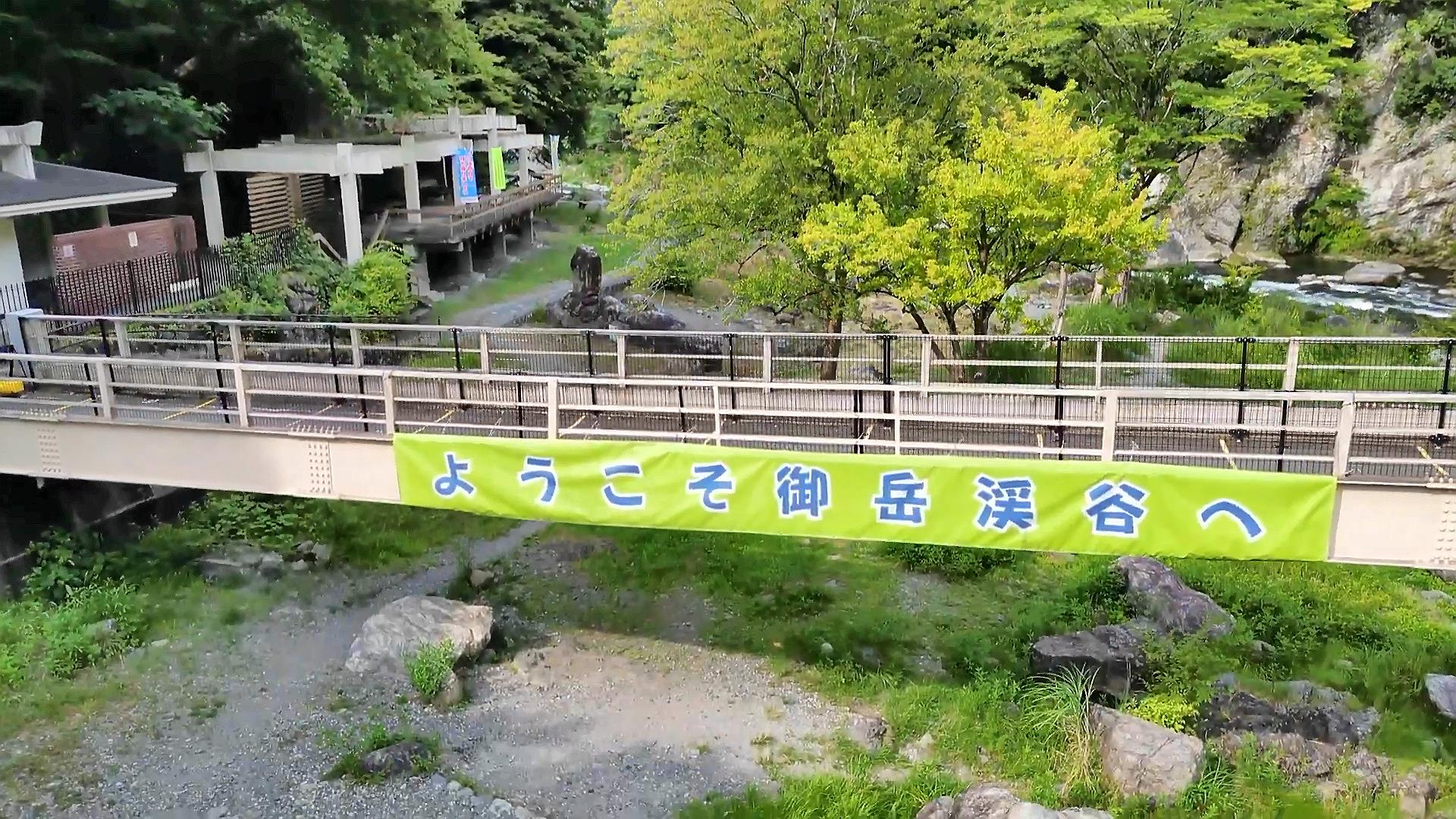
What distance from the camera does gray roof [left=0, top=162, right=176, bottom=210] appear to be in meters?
19.3

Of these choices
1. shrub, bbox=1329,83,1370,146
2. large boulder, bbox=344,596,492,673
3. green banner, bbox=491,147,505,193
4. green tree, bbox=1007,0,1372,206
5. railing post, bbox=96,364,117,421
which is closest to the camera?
railing post, bbox=96,364,117,421

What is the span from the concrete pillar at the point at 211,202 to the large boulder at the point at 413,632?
748 inches

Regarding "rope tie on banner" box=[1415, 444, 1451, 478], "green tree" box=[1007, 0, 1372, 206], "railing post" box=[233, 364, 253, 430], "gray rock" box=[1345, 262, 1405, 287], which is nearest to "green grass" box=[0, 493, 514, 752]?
"railing post" box=[233, 364, 253, 430]

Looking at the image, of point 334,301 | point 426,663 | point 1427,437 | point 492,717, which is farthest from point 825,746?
point 334,301

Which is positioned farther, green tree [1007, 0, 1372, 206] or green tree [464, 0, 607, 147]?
green tree [464, 0, 607, 147]

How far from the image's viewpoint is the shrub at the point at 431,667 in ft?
45.9

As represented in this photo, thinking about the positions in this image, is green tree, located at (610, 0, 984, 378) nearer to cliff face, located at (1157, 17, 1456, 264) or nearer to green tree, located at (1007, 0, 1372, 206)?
green tree, located at (1007, 0, 1372, 206)

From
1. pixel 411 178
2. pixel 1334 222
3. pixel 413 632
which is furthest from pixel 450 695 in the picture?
pixel 1334 222

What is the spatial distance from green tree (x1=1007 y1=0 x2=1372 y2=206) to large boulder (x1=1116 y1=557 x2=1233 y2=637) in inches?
503

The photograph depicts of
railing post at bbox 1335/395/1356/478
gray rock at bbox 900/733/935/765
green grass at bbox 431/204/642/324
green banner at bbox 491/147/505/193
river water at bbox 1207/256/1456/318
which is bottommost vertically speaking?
gray rock at bbox 900/733/935/765

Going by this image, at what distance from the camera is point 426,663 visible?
46.4 ft

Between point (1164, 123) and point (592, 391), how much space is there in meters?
19.5

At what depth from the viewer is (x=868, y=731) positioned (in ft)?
44.3

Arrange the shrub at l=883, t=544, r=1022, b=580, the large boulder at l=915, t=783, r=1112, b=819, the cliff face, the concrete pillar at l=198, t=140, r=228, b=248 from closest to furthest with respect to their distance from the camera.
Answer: the large boulder at l=915, t=783, r=1112, b=819
the shrub at l=883, t=544, r=1022, b=580
the concrete pillar at l=198, t=140, r=228, b=248
the cliff face
